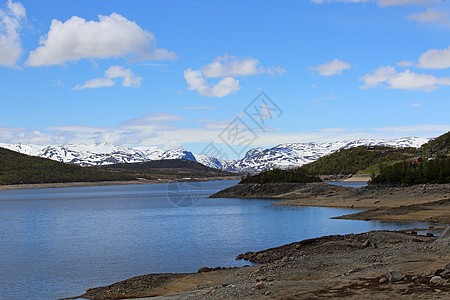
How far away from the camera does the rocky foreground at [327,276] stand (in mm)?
16422

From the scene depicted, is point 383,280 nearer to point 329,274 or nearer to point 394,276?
point 394,276

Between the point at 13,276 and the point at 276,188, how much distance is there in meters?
76.6

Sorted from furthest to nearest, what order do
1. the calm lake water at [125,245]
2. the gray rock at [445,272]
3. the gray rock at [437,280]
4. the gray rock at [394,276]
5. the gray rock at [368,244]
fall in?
the gray rock at [368,244] < the calm lake water at [125,245] < the gray rock at [394,276] < the gray rock at [445,272] < the gray rock at [437,280]

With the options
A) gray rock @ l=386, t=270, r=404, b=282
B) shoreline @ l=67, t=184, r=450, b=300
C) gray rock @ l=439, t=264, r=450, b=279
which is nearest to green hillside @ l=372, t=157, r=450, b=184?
shoreline @ l=67, t=184, r=450, b=300

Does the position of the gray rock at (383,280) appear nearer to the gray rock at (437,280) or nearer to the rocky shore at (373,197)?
the gray rock at (437,280)

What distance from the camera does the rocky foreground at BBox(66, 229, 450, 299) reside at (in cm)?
1642

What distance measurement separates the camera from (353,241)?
3102 cm

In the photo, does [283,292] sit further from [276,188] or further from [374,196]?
[276,188]

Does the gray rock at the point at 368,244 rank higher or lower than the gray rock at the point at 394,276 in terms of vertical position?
lower

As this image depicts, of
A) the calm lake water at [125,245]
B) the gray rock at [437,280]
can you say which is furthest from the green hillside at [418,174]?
the gray rock at [437,280]

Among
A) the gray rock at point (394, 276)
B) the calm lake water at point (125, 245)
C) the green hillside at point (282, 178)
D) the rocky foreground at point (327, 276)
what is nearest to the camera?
the rocky foreground at point (327, 276)

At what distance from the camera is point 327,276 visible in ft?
71.4

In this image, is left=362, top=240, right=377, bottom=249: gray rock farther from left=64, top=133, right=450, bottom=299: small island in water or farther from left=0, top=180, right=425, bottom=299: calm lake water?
left=0, top=180, right=425, bottom=299: calm lake water


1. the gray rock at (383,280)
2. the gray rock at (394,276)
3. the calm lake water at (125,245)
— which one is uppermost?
the gray rock at (394,276)
